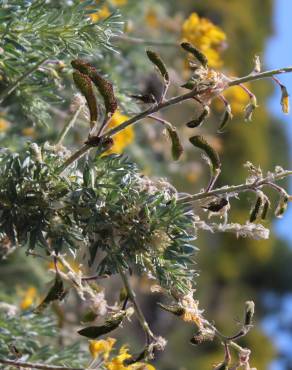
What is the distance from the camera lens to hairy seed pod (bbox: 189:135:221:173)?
1133 millimetres

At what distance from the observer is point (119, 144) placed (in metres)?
2.11

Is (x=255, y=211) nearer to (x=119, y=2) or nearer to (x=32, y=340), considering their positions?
(x=32, y=340)

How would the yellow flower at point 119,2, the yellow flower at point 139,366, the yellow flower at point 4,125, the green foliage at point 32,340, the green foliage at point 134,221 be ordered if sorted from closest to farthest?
the green foliage at point 134,221
the yellow flower at point 139,366
the green foliage at point 32,340
the yellow flower at point 4,125
the yellow flower at point 119,2

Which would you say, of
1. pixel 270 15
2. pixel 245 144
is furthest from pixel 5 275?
pixel 270 15

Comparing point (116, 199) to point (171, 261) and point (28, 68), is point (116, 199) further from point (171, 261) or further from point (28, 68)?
point (28, 68)

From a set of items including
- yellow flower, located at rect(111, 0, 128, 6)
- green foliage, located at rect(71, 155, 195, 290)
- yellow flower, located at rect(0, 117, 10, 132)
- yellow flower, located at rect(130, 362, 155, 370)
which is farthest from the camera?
yellow flower, located at rect(111, 0, 128, 6)

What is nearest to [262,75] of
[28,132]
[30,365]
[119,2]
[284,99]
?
[284,99]

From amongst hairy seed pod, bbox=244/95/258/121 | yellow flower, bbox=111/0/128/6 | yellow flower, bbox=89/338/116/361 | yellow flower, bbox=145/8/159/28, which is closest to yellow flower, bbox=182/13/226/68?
yellow flower, bbox=111/0/128/6

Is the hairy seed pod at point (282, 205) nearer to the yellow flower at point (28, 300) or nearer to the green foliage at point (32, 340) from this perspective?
the green foliage at point (32, 340)

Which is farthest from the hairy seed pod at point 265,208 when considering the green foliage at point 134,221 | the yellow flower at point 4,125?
the yellow flower at point 4,125

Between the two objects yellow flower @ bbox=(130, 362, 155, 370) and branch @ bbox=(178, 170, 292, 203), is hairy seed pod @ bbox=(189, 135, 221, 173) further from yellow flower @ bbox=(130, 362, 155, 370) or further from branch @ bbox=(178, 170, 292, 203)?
yellow flower @ bbox=(130, 362, 155, 370)

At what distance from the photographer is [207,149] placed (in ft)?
3.75

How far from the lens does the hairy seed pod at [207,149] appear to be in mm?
1133

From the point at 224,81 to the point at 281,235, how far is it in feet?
50.4
